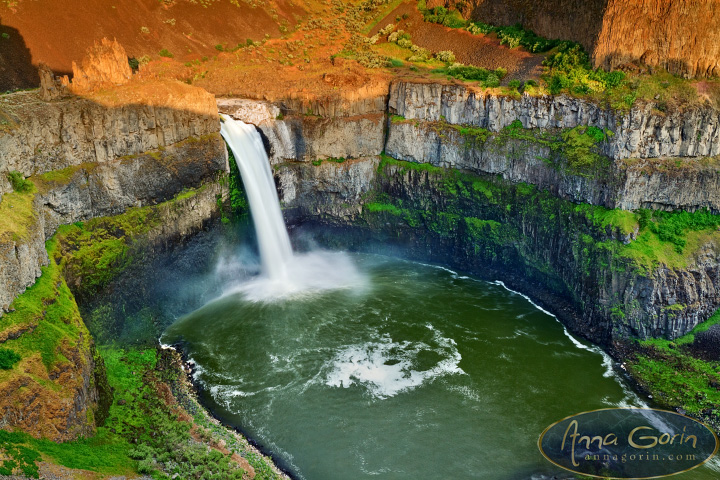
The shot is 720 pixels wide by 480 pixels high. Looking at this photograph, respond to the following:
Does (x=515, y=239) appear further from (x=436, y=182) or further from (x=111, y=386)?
(x=111, y=386)

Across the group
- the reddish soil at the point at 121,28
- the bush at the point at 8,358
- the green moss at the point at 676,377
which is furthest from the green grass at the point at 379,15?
the bush at the point at 8,358

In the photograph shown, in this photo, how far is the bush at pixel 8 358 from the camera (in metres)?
20.7

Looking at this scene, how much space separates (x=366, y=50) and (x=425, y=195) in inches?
734

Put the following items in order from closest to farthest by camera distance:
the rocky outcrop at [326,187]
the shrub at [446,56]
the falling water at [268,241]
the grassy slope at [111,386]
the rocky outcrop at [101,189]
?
the grassy slope at [111,386]
the rocky outcrop at [101,189]
the falling water at [268,241]
the rocky outcrop at [326,187]
the shrub at [446,56]

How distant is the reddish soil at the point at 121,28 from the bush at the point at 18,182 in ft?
86.5

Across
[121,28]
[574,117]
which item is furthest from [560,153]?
[121,28]

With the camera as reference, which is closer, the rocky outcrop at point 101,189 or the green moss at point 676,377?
the rocky outcrop at point 101,189

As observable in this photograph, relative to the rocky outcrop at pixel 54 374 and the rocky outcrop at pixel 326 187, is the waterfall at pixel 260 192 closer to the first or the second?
the rocky outcrop at pixel 326 187

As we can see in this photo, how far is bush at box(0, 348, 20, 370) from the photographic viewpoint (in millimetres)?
20703

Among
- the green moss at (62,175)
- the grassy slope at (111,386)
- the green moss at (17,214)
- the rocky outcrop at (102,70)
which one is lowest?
the grassy slope at (111,386)

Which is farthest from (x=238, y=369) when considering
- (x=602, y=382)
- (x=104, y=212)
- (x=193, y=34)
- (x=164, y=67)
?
(x=193, y=34)

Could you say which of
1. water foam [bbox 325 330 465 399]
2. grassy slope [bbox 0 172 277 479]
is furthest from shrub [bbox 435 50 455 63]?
grassy slope [bbox 0 172 277 479]

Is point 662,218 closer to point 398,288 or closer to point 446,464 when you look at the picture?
point 398,288

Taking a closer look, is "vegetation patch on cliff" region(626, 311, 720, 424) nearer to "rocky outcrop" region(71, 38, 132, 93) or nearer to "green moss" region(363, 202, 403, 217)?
"green moss" region(363, 202, 403, 217)
